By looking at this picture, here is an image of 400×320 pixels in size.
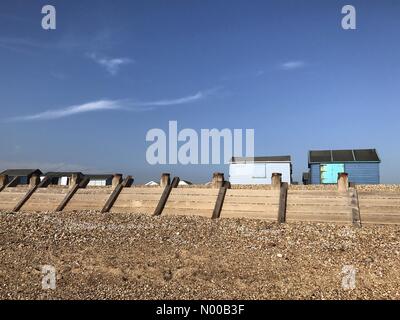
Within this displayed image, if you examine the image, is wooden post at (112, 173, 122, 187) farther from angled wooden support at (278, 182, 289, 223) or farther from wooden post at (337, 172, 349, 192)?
wooden post at (337, 172, 349, 192)

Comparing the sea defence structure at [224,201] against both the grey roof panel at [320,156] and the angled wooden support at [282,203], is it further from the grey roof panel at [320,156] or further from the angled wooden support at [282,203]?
the grey roof panel at [320,156]

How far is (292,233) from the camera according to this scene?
11.1 meters

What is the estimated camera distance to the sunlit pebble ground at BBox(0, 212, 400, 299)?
6973 millimetres

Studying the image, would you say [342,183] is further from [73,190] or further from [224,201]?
[73,190]

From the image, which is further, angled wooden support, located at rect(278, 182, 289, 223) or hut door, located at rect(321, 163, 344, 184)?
hut door, located at rect(321, 163, 344, 184)

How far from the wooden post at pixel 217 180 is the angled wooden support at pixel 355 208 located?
4.67 meters

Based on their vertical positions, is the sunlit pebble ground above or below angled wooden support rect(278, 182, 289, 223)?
below

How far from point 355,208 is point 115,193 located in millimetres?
8998

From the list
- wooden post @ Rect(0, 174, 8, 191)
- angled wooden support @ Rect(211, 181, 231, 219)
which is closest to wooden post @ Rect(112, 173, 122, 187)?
angled wooden support @ Rect(211, 181, 231, 219)

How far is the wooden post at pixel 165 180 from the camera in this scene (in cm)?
1572

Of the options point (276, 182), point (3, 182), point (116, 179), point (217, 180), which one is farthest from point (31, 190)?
point (276, 182)

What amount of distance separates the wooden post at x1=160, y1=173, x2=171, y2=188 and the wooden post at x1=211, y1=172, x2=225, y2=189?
1.84 m
